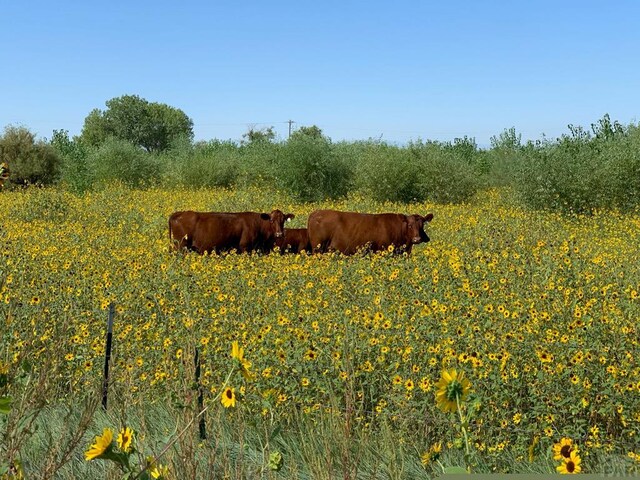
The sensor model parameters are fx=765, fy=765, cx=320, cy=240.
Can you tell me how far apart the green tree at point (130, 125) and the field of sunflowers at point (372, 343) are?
78.0 m

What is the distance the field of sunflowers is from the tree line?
453 inches

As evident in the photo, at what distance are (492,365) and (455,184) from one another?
21319 mm

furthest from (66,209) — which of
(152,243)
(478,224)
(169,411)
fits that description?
(169,411)

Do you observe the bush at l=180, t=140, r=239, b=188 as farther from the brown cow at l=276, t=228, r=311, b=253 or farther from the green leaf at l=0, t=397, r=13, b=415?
the green leaf at l=0, t=397, r=13, b=415

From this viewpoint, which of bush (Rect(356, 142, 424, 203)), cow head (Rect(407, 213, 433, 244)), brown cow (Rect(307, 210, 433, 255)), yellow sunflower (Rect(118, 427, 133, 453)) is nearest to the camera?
yellow sunflower (Rect(118, 427, 133, 453))

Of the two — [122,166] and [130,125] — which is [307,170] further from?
[130,125]

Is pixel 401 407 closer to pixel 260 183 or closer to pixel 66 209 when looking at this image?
pixel 66 209

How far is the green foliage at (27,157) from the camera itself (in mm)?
31281

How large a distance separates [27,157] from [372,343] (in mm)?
28860

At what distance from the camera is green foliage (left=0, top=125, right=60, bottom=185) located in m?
31.3

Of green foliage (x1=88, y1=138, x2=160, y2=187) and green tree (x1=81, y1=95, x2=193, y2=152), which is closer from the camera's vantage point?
green foliage (x1=88, y1=138, x2=160, y2=187)

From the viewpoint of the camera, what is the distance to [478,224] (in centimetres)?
1848

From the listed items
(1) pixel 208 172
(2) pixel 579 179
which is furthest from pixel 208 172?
(2) pixel 579 179

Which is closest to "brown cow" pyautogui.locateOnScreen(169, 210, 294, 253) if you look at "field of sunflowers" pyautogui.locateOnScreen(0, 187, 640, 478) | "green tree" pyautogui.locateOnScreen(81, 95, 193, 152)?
"field of sunflowers" pyautogui.locateOnScreen(0, 187, 640, 478)
